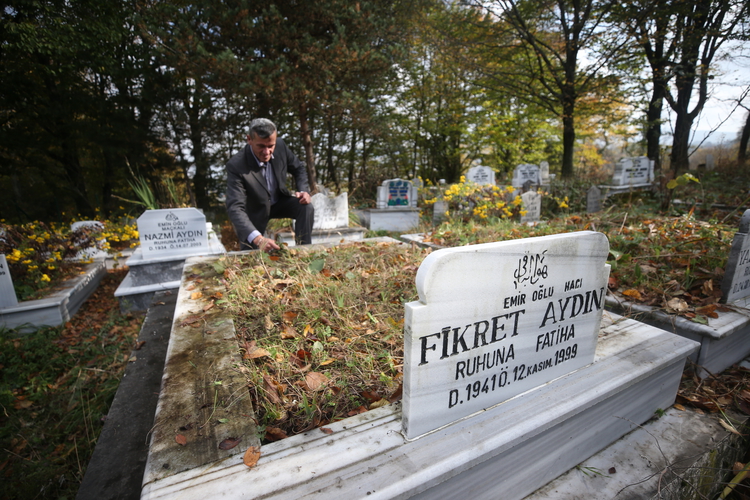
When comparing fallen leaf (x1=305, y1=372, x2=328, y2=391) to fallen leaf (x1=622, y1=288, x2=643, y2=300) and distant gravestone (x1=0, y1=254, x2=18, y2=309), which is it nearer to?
fallen leaf (x1=622, y1=288, x2=643, y2=300)

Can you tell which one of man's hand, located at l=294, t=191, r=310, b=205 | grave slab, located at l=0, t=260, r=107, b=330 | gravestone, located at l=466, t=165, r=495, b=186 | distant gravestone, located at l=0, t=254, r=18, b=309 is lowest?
grave slab, located at l=0, t=260, r=107, b=330

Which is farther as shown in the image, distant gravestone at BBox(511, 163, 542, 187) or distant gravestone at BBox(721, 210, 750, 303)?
distant gravestone at BBox(511, 163, 542, 187)

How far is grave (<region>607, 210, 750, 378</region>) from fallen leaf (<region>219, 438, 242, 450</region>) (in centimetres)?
229

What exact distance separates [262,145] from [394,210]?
453 centimetres

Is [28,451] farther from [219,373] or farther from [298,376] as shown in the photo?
[298,376]

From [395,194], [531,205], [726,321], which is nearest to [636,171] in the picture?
[531,205]

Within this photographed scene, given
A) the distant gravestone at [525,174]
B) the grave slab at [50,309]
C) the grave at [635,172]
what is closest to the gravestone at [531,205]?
the distant gravestone at [525,174]

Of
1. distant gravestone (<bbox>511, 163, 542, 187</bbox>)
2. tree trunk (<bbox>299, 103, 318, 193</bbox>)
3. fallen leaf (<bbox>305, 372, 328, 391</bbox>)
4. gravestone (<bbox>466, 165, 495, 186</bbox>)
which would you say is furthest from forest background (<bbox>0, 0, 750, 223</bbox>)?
fallen leaf (<bbox>305, 372, 328, 391</bbox>)

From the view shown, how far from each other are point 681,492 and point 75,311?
550cm

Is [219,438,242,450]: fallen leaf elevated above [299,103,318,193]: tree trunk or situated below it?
below

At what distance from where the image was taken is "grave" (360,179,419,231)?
7719 mm

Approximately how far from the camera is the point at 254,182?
3648 mm

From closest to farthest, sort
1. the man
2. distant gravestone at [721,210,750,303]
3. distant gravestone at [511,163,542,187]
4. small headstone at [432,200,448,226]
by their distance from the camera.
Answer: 1. distant gravestone at [721,210,750,303]
2. the man
3. small headstone at [432,200,448,226]
4. distant gravestone at [511,163,542,187]

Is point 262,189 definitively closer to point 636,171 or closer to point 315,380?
point 315,380
